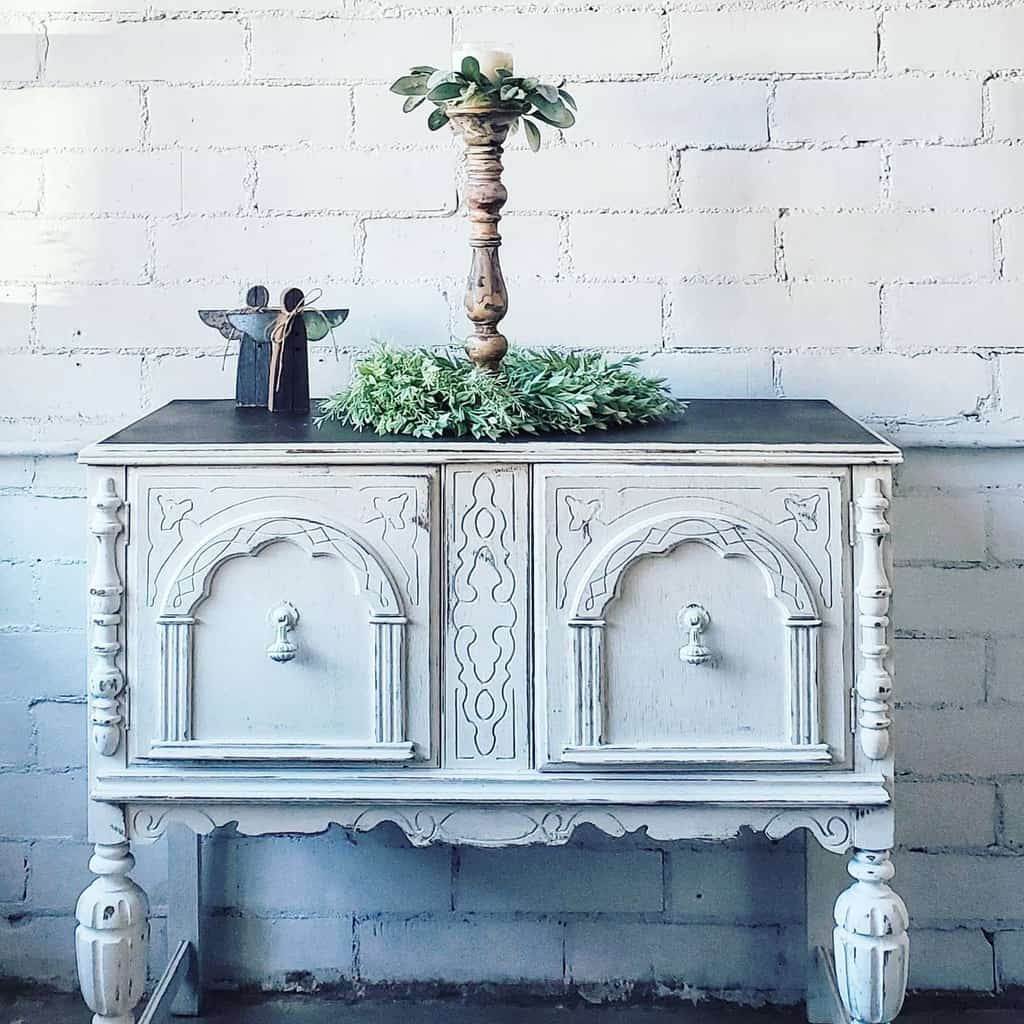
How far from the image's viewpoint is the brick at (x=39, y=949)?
2.38 m

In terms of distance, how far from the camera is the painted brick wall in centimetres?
221

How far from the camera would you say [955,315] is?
2223 millimetres

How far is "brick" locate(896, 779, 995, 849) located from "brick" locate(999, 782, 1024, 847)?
0.06 feet

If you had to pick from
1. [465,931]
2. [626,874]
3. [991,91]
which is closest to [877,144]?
[991,91]

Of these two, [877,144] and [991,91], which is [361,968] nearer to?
[877,144]

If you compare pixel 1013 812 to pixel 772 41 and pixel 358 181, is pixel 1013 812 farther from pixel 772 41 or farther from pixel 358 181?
pixel 358 181

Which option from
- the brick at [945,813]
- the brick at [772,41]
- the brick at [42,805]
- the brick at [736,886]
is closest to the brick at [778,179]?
the brick at [772,41]

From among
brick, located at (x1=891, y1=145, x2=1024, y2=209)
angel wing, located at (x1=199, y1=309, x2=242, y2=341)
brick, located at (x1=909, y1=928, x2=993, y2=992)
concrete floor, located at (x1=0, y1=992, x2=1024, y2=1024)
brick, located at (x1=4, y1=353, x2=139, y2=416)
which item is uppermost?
brick, located at (x1=891, y1=145, x2=1024, y2=209)

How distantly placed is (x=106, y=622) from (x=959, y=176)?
1471 mm

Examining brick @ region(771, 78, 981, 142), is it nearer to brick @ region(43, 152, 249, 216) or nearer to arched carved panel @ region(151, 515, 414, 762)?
brick @ region(43, 152, 249, 216)

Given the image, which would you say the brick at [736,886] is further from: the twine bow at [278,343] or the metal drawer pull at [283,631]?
the twine bow at [278,343]

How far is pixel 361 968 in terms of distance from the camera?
2.37 m

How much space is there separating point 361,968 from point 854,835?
0.99 meters

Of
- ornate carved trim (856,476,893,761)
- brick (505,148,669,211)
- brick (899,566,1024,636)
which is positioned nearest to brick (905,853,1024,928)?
brick (899,566,1024,636)
